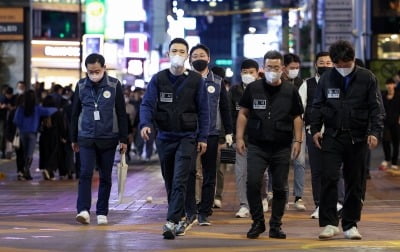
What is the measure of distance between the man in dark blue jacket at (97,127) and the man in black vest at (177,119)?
136cm

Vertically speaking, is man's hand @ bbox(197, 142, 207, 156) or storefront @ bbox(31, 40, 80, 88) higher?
storefront @ bbox(31, 40, 80, 88)

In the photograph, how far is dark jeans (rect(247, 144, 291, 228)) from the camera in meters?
11.7

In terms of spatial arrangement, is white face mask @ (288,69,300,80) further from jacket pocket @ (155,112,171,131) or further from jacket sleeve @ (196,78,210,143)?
jacket pocket @ (155,112,171,131)

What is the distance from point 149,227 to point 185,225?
826mm

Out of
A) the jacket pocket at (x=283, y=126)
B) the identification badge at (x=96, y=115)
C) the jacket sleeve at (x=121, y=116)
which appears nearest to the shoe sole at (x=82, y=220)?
the jacket sleeve at (x=121, y=116)

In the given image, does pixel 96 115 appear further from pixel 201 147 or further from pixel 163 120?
pixel 201 147

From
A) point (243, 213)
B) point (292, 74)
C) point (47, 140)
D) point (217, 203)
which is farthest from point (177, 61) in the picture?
point (47, 140)

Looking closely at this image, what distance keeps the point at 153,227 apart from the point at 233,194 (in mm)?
5599

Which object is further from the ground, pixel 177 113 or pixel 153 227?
pixel 177 113

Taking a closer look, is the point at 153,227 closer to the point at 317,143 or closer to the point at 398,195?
the point at 317,143

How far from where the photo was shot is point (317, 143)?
1163cm

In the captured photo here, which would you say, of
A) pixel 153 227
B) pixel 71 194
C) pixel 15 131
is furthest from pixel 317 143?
pixel 15 131

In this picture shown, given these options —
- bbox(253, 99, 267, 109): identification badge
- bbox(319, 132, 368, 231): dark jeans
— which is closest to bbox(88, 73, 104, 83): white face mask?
bbox(253, 99, 267, 109): identification badge

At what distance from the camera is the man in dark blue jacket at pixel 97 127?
13.2 metres
